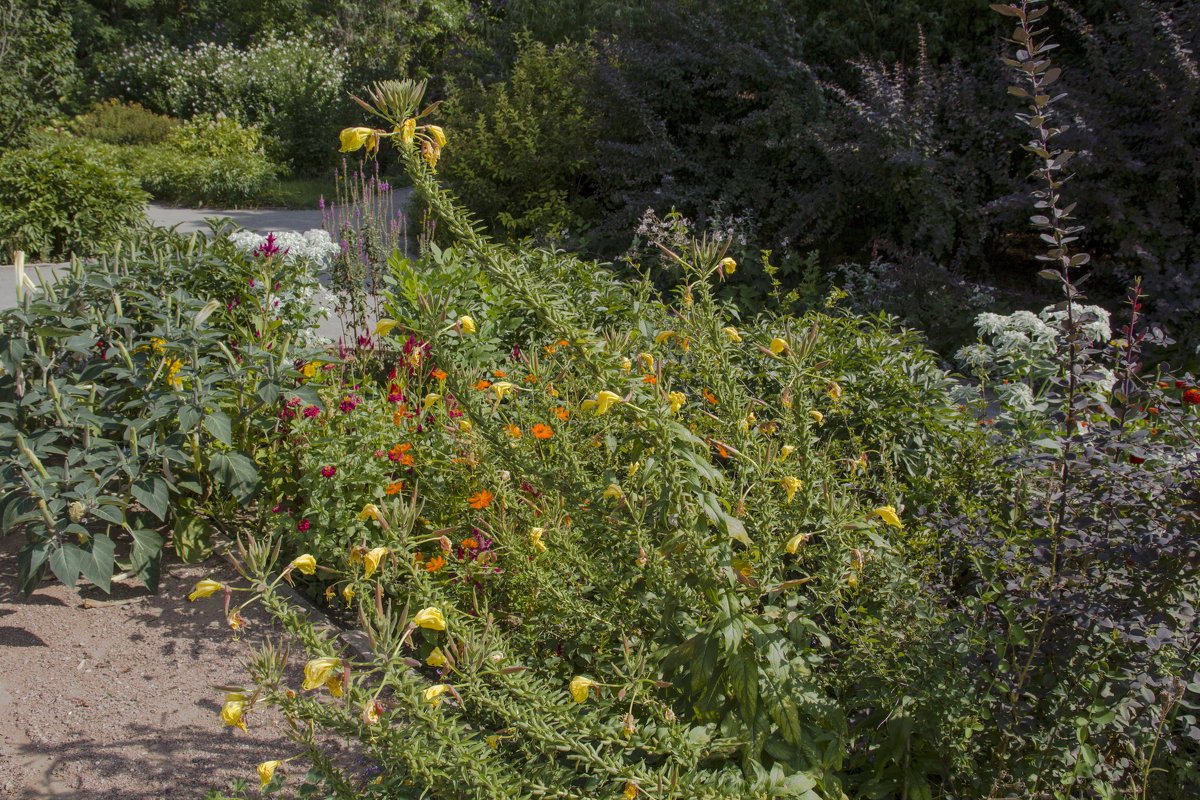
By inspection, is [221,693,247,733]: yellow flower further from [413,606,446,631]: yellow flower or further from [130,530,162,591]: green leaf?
[130,530,162,591]: green leaf

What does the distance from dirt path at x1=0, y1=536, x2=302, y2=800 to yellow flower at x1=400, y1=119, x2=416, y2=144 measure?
1570mm

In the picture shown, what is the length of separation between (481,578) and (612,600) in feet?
2.33

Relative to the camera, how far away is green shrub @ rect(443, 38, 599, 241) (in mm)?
7570

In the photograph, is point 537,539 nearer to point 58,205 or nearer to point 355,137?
point 355,137

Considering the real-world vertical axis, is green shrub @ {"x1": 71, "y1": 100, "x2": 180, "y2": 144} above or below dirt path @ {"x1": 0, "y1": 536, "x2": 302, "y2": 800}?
above

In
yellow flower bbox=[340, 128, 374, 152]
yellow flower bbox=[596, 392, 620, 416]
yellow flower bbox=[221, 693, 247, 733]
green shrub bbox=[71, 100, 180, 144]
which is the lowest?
yellow flower bbox=[221, 693, 247, 733]

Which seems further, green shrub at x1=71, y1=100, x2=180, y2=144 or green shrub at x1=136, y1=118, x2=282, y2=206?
green shrub at x1=71, y1=100, x2=180, y2=144

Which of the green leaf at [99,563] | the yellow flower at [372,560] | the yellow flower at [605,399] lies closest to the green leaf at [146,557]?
the green leaf at [99,563]

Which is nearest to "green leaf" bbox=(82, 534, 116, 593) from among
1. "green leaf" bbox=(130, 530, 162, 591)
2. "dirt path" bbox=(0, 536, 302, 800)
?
"green leaf" bbox=(130, 530, 162, 591)

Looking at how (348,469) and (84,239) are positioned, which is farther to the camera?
(84,239)

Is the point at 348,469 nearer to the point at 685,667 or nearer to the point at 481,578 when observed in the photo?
the point at 481,578

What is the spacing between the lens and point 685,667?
1743mm

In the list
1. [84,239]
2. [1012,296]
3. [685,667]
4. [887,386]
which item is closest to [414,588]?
[685,667]

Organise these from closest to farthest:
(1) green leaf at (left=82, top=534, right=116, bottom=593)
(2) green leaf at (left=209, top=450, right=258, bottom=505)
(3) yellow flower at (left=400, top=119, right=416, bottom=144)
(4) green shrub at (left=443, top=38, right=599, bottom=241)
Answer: (3) yellow flower at (left=400, top=119, right=416, bottom=144) → (1) green leaf at (left=82, top=534, right=116, bottom=593) → (2) green leaf at (left=209, top=450, right=258, bottom=505) → (4) green shrub at (left=443, top=38, right=599, bottom=241)
